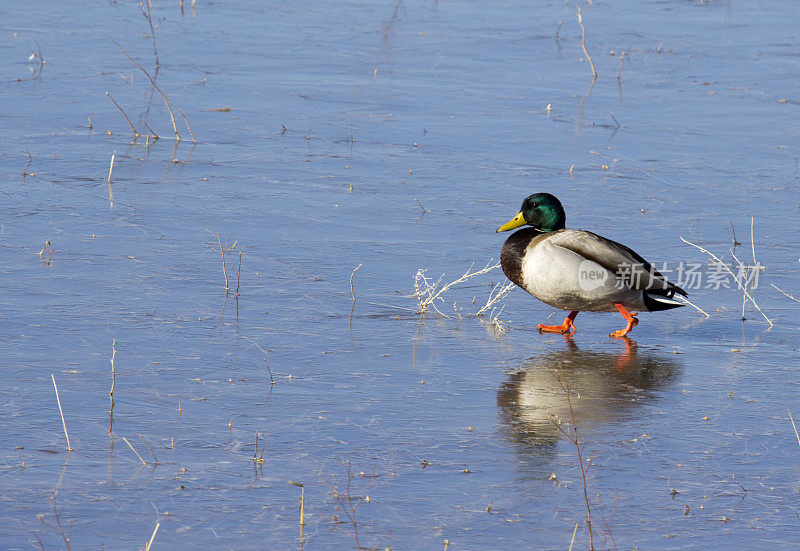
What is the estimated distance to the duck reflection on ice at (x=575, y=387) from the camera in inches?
194

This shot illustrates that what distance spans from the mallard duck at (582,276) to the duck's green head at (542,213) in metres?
0.15

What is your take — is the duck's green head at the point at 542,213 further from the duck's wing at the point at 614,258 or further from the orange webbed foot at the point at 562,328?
the orange webbed foot at the point at 562,328

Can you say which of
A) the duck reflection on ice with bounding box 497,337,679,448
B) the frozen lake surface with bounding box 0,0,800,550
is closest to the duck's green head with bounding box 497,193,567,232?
the frozen lake surface with bounding box 0,0,800,550

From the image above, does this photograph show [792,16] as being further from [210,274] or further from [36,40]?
[210,274]

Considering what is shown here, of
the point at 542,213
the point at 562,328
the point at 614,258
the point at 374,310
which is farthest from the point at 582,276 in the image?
the point at 374,310

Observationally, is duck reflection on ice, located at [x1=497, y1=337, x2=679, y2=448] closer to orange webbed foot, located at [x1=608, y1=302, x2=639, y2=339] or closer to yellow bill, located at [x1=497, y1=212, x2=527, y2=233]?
orange webbed foot, located at [x1=608, y1=302, x2=639, y2=339]

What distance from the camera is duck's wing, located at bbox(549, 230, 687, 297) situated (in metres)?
6.23

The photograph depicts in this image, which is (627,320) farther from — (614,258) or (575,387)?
(575,387)

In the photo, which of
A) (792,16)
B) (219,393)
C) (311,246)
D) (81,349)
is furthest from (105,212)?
(792,16)

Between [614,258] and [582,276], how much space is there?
22 cm

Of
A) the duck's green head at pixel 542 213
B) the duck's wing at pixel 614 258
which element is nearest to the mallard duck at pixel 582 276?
the duck's wing at pixel 614 258

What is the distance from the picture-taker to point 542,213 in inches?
260

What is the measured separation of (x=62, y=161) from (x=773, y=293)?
543cm

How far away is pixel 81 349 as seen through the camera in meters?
5.60
